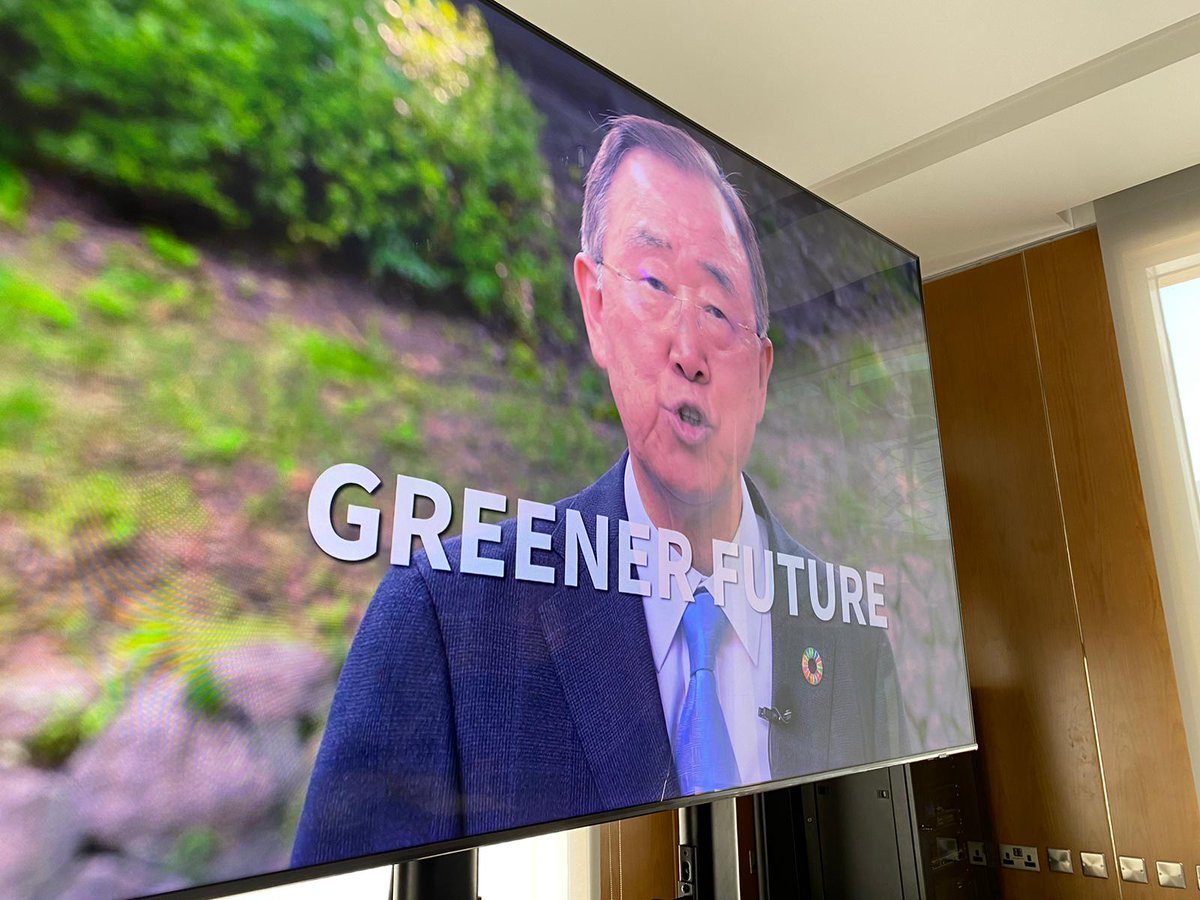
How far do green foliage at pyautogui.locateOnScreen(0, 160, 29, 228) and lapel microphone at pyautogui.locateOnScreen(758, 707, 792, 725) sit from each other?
4.06 feet

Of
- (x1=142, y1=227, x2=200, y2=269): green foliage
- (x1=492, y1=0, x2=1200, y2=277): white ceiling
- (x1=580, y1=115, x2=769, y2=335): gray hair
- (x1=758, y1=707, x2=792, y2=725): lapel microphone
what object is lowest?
(x1=758, y1=707, x2=792, y2=725): lapel microphone

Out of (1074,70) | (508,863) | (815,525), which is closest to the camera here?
(815,525)

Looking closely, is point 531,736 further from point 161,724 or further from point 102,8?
point 102,8

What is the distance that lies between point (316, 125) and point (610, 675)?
84cm

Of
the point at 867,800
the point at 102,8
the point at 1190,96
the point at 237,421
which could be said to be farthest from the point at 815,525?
the point at 1190,96

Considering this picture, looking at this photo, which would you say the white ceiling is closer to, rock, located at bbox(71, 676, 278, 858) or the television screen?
the television screen

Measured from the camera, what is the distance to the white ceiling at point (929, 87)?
1.94 metres

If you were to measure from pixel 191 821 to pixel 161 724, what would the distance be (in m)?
0.10

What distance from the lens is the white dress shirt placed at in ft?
4.20

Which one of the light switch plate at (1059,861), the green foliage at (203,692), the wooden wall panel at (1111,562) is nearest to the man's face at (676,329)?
the green foliage at (203,692)

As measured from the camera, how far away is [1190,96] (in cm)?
214

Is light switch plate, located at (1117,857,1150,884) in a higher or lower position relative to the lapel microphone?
lower

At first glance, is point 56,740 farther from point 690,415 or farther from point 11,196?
point 690,415

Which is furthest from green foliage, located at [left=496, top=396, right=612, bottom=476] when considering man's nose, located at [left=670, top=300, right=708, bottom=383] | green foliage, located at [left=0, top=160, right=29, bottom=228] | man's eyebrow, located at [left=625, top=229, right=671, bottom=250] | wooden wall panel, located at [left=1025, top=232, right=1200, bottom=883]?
wooden wall panel, located at [left=1025, top=232, right=1200, bottom=883]
